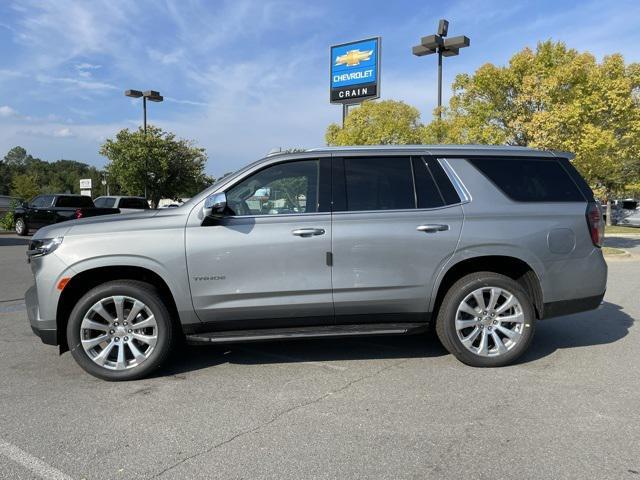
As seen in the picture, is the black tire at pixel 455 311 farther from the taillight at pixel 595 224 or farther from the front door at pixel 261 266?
the front door at pixel 261 266

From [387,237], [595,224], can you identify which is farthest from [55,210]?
[595,224]

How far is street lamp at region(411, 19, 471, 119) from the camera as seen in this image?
1612 cm

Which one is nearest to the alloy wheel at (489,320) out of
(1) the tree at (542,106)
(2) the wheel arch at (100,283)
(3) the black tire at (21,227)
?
(2) the wheel arch at (100,283)

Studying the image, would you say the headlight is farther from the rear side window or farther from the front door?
the rear side window

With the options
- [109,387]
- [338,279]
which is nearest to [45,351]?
[109,387]

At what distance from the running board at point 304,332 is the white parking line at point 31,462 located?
1.44 metres

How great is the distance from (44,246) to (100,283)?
20.8 inches

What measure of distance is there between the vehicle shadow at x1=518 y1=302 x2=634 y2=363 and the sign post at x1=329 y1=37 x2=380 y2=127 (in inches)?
580

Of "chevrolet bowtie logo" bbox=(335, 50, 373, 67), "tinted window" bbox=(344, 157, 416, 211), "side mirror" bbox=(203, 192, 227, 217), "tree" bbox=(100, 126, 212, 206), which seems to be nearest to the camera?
"side mirror" bbox=(203, 192, 227, 217)

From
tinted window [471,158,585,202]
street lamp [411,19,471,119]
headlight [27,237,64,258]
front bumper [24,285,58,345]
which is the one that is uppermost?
street lamp [411,19,471,119]

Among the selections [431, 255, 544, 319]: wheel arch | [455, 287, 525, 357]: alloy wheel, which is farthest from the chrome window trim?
[455, 287, 525, 357]: alloy wheel

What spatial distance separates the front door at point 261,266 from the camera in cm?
409

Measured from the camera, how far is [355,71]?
20.5 metres

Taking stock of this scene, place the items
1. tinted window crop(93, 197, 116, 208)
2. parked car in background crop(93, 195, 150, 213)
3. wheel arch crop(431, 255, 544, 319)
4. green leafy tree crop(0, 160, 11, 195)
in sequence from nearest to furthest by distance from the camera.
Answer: wheel arch crop(431, 255, 544, 319) < parked car in background crop(93, 195, 150, 213) < tinted window crop(93, 197, 116, 208) < green leafy tree crop(0, 160, 11, 195)
